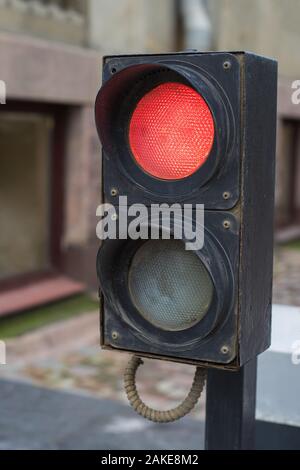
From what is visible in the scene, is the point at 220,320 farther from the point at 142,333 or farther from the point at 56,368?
the point at 56,368

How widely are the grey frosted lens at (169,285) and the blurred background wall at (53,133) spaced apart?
5.30 m

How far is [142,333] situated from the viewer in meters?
1.78

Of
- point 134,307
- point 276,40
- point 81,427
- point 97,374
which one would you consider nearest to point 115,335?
point 134,307

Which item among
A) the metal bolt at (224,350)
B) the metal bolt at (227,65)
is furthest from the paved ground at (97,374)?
the metal bolt at (227,65)

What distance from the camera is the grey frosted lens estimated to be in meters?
1.71

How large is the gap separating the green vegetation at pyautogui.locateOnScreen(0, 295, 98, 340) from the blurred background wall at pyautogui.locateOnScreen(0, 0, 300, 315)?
12 cm

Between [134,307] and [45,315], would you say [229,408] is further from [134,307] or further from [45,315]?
[45,315]

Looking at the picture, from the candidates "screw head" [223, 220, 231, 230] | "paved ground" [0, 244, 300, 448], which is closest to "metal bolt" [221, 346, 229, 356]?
"screw head" [223, 220, 231, 230]

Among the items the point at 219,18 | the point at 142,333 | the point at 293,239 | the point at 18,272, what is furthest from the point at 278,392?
the point at 293,239

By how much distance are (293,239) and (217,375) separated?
39.9ft

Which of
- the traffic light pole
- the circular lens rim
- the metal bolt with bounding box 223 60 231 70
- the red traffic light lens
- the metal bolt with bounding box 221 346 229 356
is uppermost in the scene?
the metal bolt with bounding box 223 60 231 70

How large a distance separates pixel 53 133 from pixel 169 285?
21.7ft

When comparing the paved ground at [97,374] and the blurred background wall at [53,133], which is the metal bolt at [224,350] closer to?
the paved ground at [97,374]

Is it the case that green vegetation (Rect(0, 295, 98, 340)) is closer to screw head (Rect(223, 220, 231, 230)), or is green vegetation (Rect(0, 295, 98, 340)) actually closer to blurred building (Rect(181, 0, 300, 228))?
blurred building (Rect(181, 0, 300, 228))
